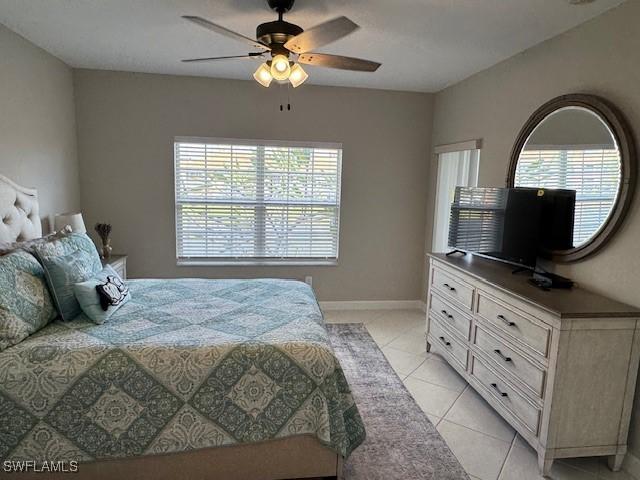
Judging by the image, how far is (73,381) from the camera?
5.82ft

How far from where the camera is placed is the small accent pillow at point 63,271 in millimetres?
2162

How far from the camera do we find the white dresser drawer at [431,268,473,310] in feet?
9.48

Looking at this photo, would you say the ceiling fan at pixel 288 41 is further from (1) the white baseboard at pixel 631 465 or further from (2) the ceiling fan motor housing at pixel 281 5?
(1) the white baseboard at pixel 631 465

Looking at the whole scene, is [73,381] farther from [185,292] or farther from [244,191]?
[244,191]

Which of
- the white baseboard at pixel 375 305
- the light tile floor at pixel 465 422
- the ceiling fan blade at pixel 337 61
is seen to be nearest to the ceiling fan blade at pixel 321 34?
the ceiling fan blade at pixel 337 61

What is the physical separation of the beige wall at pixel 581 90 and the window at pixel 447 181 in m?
0.30

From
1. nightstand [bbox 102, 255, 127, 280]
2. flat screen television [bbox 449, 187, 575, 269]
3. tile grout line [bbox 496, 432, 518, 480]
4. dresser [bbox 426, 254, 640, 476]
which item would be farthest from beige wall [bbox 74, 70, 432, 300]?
tile grout line [bbox 496, 432, 518, 480]

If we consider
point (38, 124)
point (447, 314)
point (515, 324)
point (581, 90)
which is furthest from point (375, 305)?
point (38, 124)

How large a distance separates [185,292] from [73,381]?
106 centimetres

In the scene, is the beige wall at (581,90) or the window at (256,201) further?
the window at (256,201)

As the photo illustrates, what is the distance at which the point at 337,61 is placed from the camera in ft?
7.99

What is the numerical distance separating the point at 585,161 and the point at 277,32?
2.02m

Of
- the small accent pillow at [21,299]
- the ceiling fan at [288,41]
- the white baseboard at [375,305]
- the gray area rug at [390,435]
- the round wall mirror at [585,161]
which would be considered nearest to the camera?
the small accent pillow at [21,299]

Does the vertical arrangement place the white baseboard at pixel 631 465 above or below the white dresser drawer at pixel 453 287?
below
